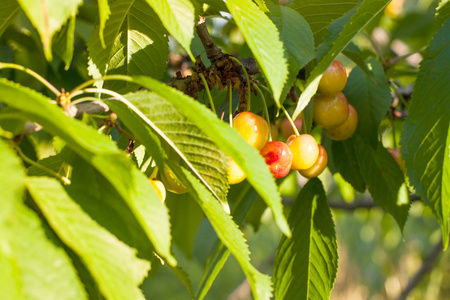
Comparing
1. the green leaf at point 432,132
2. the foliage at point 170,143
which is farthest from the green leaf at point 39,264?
the green leaf at point 432,132

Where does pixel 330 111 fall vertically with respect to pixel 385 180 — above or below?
above

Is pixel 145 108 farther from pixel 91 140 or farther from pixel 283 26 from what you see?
pixel 283 26

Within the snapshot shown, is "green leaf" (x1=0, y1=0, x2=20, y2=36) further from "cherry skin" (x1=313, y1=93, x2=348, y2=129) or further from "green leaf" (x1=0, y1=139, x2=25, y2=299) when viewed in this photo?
"cherry skin" (x1=313, y1=93, x2=348, y2=129)

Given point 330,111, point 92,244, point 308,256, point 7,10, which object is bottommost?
point 308,256

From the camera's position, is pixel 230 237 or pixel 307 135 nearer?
pixel 230 237

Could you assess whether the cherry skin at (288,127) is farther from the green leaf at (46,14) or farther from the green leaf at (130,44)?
the green leaf at (46,14)

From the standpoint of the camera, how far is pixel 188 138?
0.56 metres

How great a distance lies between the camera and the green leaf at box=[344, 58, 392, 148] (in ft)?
3.03

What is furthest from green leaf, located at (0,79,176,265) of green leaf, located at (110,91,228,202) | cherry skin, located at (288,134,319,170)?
cherry skin, located at (288,134,319,170)

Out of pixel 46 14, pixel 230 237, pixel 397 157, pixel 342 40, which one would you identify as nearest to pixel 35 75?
pixel 46 14

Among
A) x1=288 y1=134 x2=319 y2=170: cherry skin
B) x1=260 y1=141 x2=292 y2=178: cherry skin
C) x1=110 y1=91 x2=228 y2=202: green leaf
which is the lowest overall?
x1=288 y1=134 x2=319 y2=170: cherry skin

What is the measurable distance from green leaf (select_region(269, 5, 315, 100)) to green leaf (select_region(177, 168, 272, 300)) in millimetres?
189

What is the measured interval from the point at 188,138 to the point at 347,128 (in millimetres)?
441

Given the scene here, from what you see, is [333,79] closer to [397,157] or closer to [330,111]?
[330,111]
